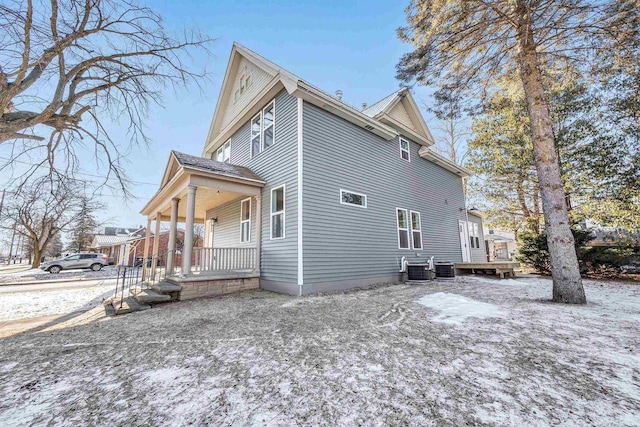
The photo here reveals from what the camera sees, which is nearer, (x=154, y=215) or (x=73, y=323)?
(x=73, y=323)

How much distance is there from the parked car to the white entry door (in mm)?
25601

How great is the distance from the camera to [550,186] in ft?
18.1

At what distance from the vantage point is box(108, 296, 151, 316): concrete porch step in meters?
5.49

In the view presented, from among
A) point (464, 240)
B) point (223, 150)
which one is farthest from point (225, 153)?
point (464, 240)

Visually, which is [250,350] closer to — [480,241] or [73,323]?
[73,323]

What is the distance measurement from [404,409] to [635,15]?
9.15 m

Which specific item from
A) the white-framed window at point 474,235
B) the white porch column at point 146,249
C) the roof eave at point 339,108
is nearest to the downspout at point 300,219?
the roof eave at point 339,108

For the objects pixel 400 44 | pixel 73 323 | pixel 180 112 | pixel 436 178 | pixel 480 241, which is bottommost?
pixel 73 323

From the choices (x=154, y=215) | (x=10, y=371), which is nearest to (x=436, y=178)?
(x=154, y=215)

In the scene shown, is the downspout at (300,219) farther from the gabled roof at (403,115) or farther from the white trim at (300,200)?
the gabled roof at (403,115)

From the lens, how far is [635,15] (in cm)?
562

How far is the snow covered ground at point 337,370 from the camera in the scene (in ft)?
6.26

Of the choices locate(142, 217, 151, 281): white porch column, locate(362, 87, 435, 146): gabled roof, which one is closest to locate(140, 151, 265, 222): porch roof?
locate(142, 217, 151, 281): white porch column

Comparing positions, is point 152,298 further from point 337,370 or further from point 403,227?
point 403,227
